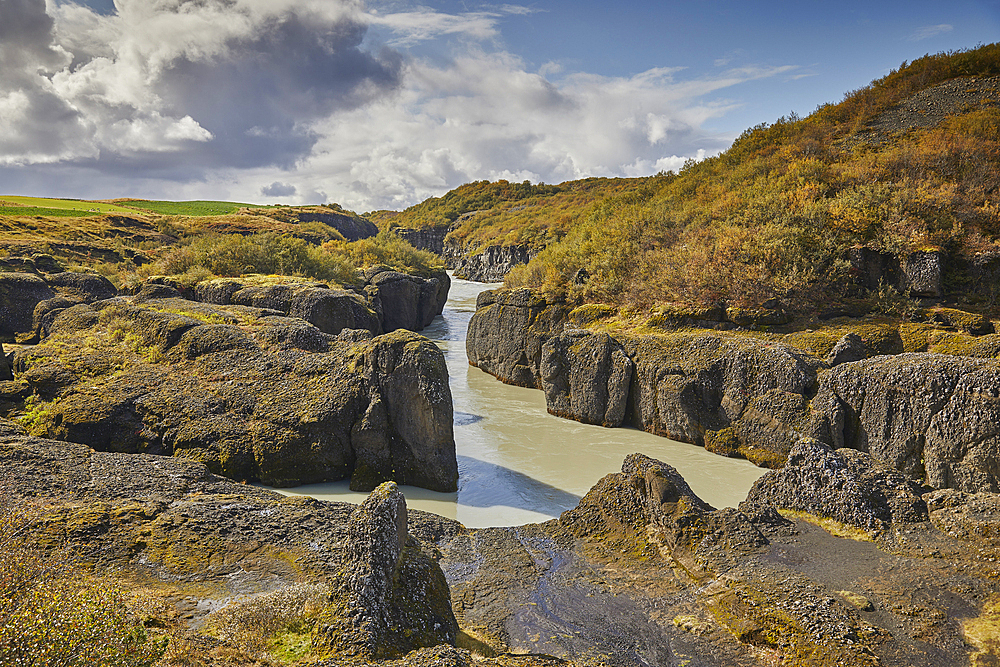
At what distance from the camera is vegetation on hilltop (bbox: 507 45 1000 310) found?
10891mm

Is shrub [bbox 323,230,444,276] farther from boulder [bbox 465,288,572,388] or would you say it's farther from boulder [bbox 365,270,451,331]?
boulder [bbox 465,288,572,388]

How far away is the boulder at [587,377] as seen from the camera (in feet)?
36.5

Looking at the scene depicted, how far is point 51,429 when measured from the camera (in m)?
7.70

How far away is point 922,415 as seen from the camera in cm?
721

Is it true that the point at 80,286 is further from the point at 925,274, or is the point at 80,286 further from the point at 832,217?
the point at 925,274

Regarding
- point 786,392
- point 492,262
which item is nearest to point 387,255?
point 492,262

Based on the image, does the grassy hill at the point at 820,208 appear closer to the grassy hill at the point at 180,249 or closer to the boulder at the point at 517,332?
the boulder at the point at 517,332

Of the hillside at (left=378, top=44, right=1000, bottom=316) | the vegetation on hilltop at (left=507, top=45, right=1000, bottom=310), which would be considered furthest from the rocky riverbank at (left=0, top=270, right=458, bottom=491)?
the vegetation on hilltop at (left=507, top=45, right=1000, bottom=310)

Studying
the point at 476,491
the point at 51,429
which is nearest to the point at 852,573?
Result: the point at 476,491

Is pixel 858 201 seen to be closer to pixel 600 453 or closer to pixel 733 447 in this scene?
pixel 733 447

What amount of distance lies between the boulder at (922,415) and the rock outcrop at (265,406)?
612cm

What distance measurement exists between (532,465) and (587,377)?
2.80 meters

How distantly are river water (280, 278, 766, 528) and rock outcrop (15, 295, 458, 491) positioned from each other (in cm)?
51

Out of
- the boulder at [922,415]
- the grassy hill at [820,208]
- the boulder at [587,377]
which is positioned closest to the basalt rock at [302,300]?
the grassy hill at [820,208]
